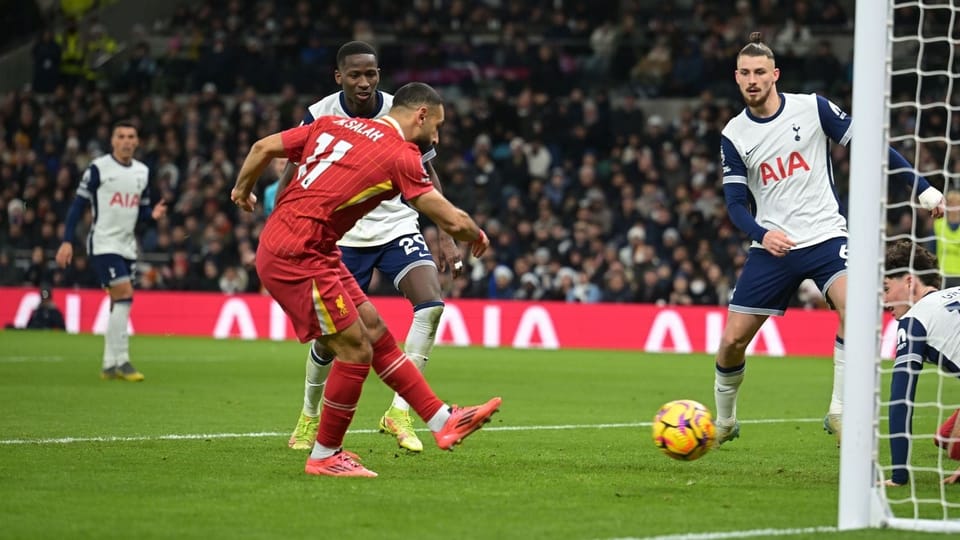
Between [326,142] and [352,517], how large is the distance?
2084mm

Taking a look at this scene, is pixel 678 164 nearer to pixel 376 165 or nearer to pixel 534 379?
pixel 534 379

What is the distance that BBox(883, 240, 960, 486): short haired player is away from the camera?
6.92 metres

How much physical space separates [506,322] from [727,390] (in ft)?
44.9

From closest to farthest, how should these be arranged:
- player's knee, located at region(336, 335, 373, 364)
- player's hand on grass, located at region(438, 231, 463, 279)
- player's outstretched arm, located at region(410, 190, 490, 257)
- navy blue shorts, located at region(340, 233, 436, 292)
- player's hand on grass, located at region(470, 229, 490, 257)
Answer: player's outstretched arm, located at region(410, 190, 490, 257) < player's hand on grass, located at region(470, 229, 490, 257) < player's knee, located at region(336, 335, 373, 364) < player's hand on grass, located at region(438, 231, 463, 279) < navy blue shorts, located at region(340, 233, 436, 292)

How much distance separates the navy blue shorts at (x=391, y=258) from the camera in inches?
360

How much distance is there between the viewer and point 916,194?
7.96 m

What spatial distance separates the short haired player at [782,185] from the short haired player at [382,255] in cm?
182

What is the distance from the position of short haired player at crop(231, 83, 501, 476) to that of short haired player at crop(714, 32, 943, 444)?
7.06 feet

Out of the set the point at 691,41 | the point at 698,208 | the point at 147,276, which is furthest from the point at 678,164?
the point at 147,276

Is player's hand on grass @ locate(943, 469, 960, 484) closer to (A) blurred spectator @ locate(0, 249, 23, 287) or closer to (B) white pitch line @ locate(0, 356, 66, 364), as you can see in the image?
(B) white pitch line @ locate(0, 356, 66, 364)

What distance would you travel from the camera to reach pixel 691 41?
27297 mm

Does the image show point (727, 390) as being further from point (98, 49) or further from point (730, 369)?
point (98, 49)

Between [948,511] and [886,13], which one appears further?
[948,511]

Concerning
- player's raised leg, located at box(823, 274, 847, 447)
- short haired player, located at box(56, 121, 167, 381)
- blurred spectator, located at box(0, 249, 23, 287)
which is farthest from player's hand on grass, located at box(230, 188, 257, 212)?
blurred spectator, located at box(0, 249, 23, 287)
